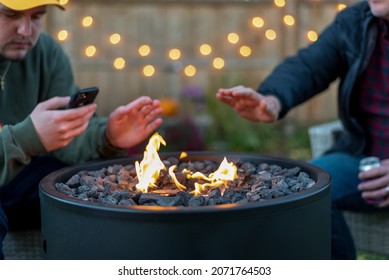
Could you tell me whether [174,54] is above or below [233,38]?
below

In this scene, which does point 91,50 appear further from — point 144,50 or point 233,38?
point 233,38

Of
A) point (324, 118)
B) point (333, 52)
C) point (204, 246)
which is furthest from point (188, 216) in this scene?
point (324, 118)

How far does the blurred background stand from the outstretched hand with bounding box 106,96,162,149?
2.85 metres

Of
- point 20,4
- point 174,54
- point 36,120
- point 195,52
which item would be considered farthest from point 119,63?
point 36,120

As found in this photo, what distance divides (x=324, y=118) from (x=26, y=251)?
3.91 meters

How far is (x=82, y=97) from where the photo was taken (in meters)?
2.21

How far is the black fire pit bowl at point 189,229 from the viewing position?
1.62 m

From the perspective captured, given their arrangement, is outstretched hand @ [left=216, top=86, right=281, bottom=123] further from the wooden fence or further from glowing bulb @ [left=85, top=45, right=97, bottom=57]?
the wooden fence

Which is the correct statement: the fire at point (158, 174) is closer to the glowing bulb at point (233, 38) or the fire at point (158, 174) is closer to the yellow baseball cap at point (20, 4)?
the yellow baseball cap at point (20, 4)

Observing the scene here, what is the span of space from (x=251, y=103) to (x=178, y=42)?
3202mm

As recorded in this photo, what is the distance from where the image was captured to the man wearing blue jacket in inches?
105

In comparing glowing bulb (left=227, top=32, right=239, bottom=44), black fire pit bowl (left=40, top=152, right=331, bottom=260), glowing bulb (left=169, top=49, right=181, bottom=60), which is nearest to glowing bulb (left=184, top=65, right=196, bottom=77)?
glowing bulb (left=169, top=49, right=181, bottom=60)
